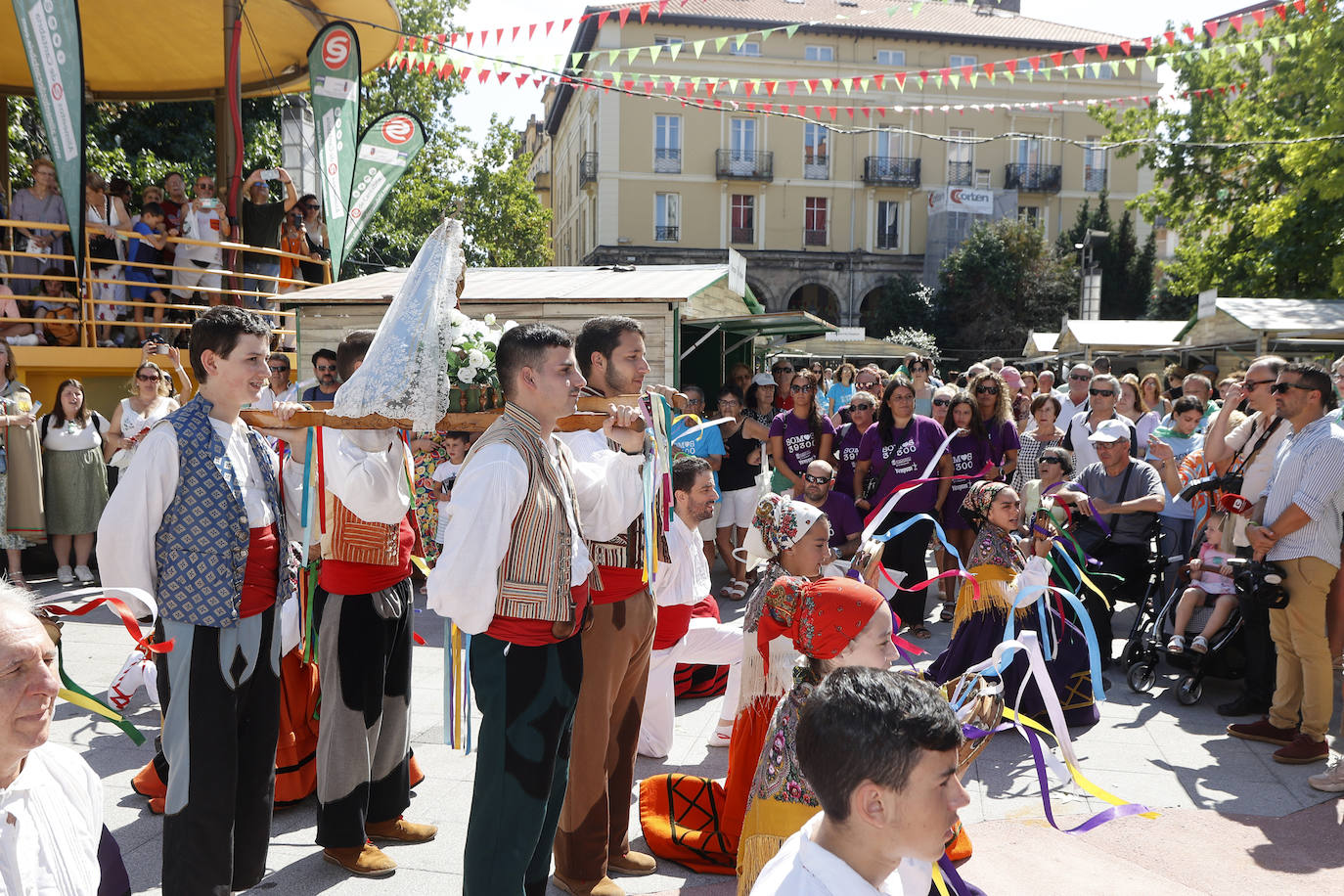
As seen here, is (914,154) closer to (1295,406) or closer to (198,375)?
(1295,406)

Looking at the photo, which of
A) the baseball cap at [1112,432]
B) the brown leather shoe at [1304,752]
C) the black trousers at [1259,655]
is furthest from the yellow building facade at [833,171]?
the brown leather shoe at [1304,752]

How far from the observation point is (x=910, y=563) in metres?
7.71

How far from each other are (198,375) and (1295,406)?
16.2 feet

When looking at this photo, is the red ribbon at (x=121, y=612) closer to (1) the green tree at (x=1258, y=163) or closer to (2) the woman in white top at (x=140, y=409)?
(2) the woman in white top at (x=140, y=409)

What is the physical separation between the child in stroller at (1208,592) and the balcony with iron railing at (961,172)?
124 ft

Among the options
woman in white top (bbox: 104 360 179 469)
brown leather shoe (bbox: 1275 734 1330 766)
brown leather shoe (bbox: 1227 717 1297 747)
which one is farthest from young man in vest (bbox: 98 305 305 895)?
brown leather shoe (bbox: 1227 717 1297 747)

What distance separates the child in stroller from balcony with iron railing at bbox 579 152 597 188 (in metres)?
36.0

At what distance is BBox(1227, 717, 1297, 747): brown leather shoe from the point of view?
17.3 ft

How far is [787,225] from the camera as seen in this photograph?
133 feet

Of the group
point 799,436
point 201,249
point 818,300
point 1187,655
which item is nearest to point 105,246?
point 201,249

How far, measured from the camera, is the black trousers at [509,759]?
290 centimetres

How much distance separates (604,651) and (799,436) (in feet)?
18.0

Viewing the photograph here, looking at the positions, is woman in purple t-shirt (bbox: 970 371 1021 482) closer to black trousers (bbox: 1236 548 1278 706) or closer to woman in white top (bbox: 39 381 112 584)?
black trousers (bbox: 1236 548 1278 706)

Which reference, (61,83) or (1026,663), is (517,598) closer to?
(1026,663)
